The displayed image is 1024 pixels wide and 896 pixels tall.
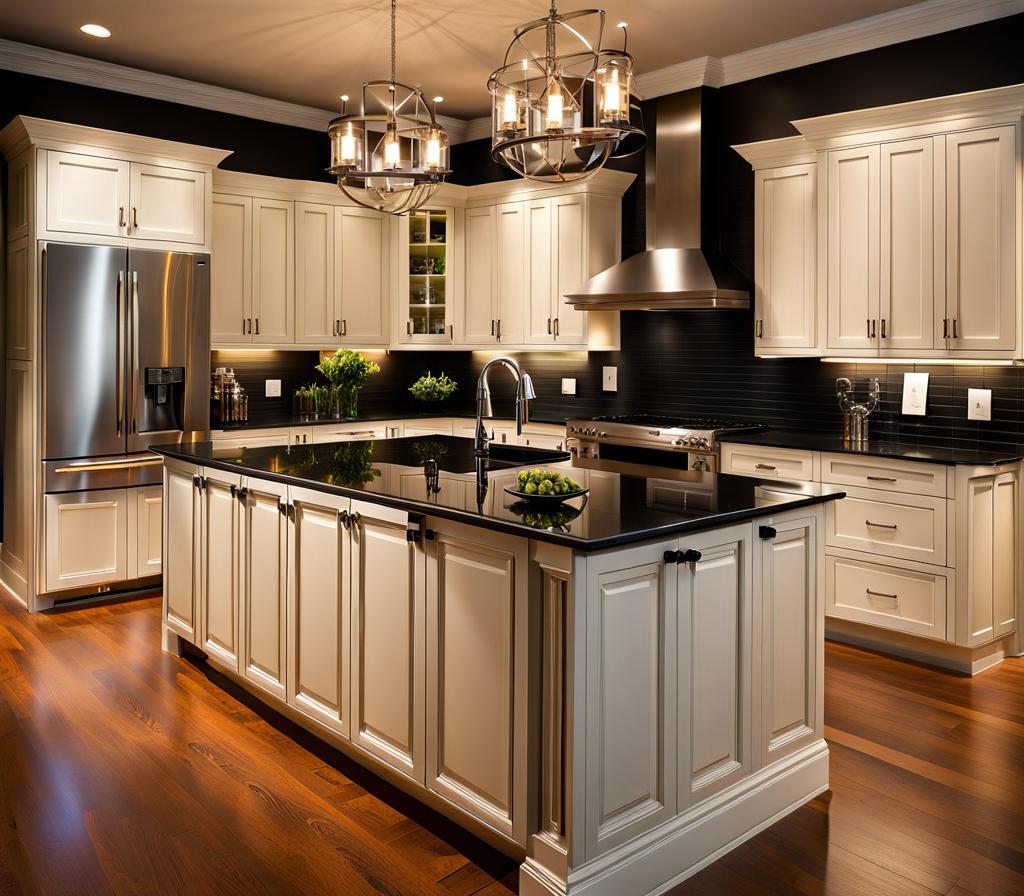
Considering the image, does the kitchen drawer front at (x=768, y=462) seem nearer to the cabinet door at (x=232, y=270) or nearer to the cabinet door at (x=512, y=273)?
the cabinet door at (x=512, y=273)

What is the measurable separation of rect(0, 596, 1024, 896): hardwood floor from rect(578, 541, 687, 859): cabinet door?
290mm

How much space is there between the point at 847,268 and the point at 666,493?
235cm

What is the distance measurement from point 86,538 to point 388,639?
300 centimetres

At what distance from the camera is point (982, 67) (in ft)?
14.3

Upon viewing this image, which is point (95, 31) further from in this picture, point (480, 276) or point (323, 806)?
point (323, 806)

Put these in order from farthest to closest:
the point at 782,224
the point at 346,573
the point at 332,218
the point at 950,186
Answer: the point at 332,218
the point at 782,224
the point at 950,186
the point at 346,573

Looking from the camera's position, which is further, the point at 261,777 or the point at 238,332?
the point at 238,332

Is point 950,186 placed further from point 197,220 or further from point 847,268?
point 197,220

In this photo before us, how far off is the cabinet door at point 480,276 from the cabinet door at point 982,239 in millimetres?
3088

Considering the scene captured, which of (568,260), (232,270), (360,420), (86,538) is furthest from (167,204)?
(568,260)

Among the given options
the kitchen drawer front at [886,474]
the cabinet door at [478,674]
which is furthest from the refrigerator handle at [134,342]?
the kitchen drawer front at [886,474]

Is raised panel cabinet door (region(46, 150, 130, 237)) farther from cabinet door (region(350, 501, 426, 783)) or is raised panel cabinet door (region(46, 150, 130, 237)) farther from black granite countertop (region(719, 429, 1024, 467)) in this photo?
black granite countertop (region(719, 429, 1024, 467))

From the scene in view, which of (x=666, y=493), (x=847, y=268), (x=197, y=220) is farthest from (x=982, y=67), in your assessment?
(x=197, y=220)

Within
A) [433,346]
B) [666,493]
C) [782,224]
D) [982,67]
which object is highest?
[982,67]
